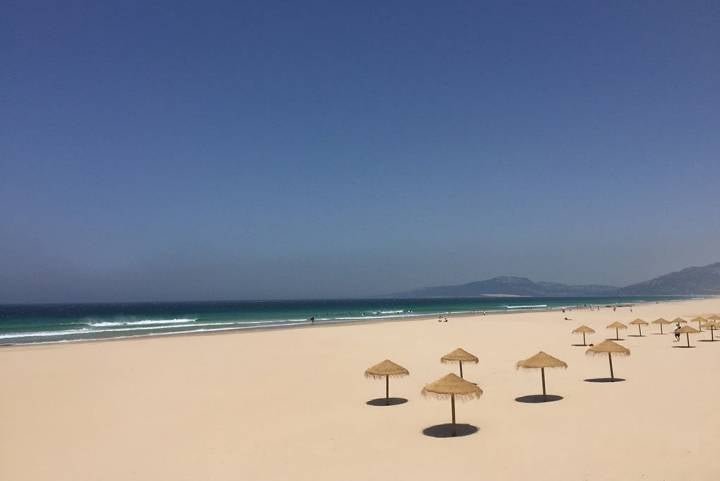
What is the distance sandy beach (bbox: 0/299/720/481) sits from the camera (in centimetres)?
938

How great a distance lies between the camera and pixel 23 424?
13305 mm

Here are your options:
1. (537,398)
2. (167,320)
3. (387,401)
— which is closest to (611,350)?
(537,398)

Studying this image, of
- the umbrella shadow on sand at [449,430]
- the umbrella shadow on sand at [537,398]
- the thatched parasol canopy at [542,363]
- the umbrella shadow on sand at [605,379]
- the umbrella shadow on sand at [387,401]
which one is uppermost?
the thatched parasol canopy at [542,363]

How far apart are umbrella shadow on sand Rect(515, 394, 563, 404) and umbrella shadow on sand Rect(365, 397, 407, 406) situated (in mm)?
3212

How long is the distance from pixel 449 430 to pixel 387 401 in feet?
10.6

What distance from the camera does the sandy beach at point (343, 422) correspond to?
9383mm

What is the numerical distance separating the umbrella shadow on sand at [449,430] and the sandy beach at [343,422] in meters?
0.26

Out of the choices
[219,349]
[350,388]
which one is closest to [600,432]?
[350,388]

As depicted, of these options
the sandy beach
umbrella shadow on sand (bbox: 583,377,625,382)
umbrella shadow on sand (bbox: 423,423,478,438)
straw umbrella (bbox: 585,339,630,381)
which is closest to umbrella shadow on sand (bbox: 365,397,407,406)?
the sandy beach

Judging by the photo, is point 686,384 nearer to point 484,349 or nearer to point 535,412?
point 535,412

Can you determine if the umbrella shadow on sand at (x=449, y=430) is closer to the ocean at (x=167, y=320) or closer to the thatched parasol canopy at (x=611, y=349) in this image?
the thatched parasol canopy at (x=611, y=349)

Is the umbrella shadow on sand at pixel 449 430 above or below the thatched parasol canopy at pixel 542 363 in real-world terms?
below

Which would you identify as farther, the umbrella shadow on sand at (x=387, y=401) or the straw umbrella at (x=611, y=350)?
the straw umbrella at (x=611, y=350)

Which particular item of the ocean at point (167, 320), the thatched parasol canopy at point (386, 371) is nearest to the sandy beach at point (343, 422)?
the thatched parasol canopy at point (386, 371)
